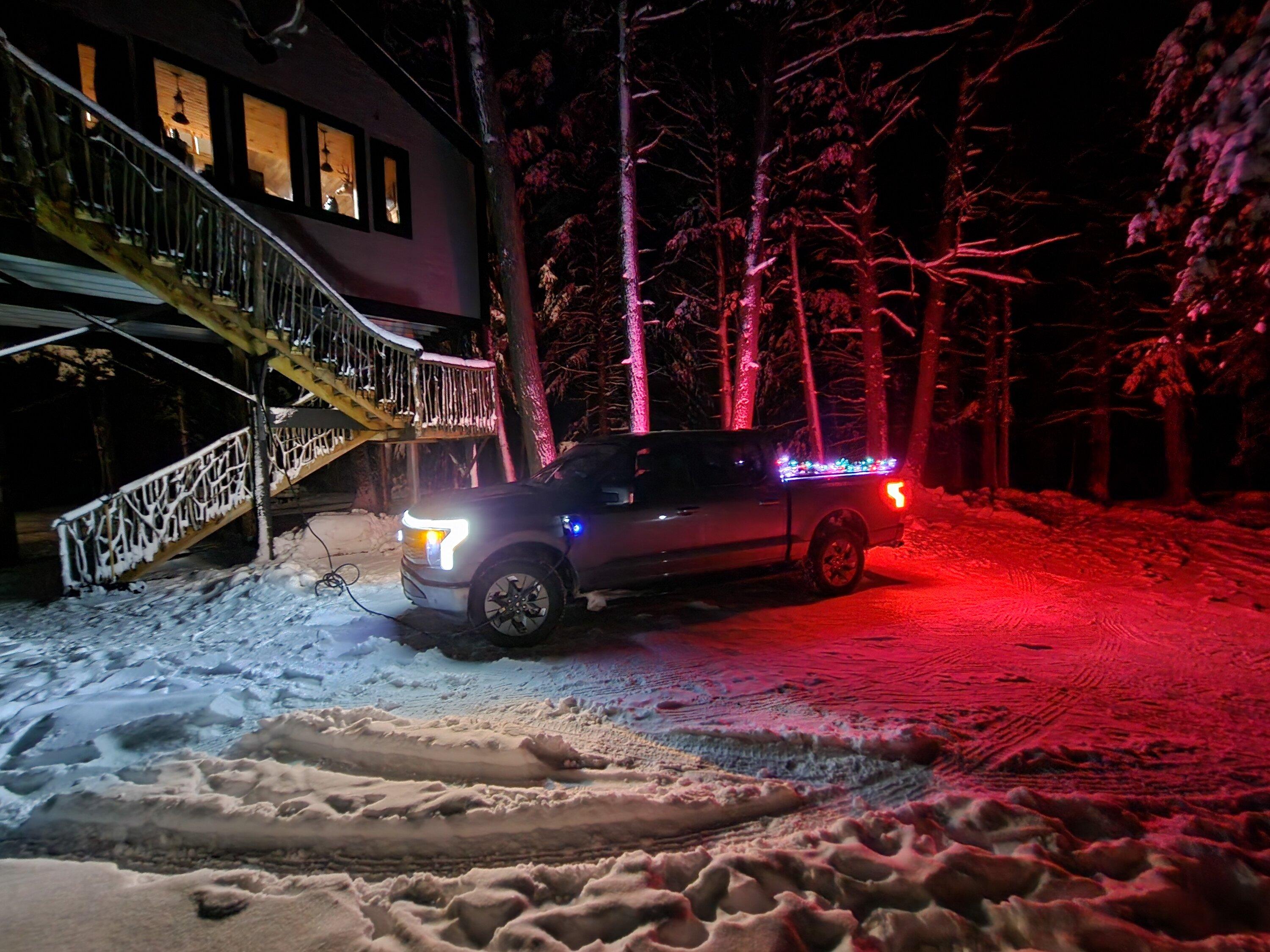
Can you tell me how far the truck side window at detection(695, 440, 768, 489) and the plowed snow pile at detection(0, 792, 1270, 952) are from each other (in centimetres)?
436

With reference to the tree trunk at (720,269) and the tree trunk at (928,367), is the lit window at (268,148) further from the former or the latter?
the tree trunk at (928,367)

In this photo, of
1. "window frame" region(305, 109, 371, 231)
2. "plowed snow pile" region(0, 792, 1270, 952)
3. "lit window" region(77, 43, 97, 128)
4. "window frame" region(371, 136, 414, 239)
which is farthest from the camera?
"window frame" region(371, 136, 414, 239)

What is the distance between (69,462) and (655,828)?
21.8 m

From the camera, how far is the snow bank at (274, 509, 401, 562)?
980 cm

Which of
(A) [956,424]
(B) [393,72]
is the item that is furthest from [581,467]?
(A) [956,424]

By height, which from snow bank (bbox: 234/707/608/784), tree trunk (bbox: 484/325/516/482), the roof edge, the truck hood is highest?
the roof edge

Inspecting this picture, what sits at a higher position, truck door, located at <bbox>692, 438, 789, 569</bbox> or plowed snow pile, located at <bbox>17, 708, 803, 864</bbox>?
truck door, located at <bbox>692, 438, 789, 569</bbox>

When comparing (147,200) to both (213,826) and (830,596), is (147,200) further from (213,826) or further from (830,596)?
(830,596)

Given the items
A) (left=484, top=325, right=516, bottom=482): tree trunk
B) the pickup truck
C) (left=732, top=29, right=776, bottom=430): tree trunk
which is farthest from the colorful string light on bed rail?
(left=484, top=325, right=516, bottom=482): tree trunk

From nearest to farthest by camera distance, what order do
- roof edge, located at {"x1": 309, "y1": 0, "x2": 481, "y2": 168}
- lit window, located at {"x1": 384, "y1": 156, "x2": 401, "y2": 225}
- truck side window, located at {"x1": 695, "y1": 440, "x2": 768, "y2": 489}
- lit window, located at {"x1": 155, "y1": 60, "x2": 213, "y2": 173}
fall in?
truck side window, located at {"x1": 695, "y1": 440, "x2": 768, "y2": 489}
lit window, located at {"x1": 155, "y1": 60, "x2": 213, "y2": 173}
roof edge, located at {"x1": 309, "y1": 0, "x2": 481, "y2": 168}
lit window, located at {"x1": 384, "y1": 156, "x2": 401, "y2": 225}

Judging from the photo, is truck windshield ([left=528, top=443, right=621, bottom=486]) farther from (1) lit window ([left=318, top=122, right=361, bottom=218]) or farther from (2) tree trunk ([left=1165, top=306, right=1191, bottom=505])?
(2) tree trunk ([left=1165, top=306, right=1191, bottom=505])

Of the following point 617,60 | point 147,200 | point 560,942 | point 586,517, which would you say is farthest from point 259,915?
point 617,60

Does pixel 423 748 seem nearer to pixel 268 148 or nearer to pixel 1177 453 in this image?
pixel 268 148

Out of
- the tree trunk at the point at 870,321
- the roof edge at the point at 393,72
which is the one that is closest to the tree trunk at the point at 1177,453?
the tree trunk at the point at 870,321
